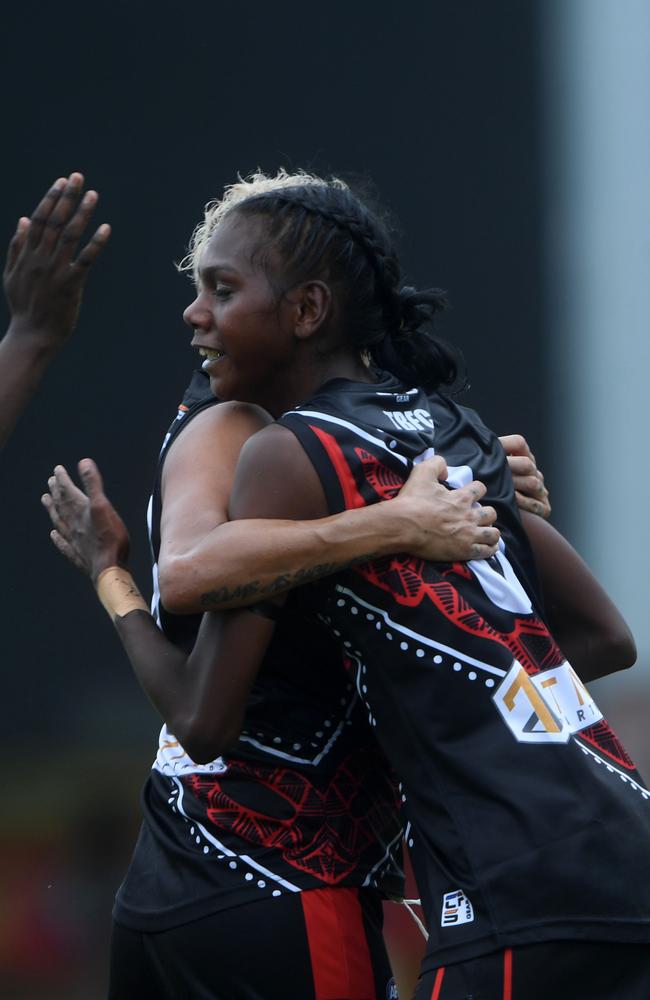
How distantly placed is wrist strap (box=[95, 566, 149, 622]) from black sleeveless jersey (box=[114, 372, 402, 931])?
5cm

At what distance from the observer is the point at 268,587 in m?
2.02

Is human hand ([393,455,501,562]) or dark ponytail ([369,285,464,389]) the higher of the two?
dark ponytail ([369,285,464,389])

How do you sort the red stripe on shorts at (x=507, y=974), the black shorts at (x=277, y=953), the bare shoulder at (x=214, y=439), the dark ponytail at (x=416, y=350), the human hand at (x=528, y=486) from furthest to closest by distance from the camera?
1. the human hand at (x=528, y=486)
2. the dark ponytail at (x=416, y=350)
3. the bare shoulder at (x=214, y=439)
4. the black shorts at (x=277, y=953)
5. the red stripe on shorts at (x=507, y=974)

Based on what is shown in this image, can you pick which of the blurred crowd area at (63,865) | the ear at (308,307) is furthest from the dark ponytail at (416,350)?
the blurred crowd area at (63,865)

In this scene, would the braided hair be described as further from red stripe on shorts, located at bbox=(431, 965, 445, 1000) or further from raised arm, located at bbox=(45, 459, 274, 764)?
red stripe on shorts, located at bbox=(431, 965, 445, 1000)

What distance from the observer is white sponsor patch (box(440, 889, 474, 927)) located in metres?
1.91

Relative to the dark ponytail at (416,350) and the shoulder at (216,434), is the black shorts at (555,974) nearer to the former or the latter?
the shoulder at (216,434)


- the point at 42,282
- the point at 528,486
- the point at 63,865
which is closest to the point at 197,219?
the point at 63,865

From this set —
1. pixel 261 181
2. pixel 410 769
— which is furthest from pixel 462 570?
pixel 261 181

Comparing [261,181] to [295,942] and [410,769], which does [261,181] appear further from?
[295,942]

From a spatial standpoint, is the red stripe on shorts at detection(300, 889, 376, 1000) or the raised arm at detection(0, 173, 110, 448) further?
the raised arm at detection(0, 173, 110, 448)

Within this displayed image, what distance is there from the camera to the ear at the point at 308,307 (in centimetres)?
225

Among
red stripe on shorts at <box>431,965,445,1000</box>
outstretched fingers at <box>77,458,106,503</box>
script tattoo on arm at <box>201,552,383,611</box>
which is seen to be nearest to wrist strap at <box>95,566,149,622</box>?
outstretched fingers at <box>77,458,106,503</box>

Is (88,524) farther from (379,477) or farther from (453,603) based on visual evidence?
(453,603)
